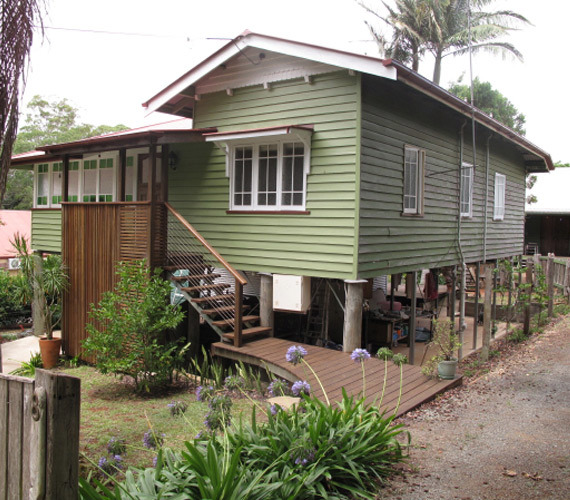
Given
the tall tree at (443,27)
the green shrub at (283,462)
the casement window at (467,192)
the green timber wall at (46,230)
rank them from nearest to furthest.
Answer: the green shrub at (283,462)
the casement window at (467,192)
the green timber wall at (46,230)
the tall tree at (443,27)

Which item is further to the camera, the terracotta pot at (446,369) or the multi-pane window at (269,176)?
the multi-pane window at (269,176)

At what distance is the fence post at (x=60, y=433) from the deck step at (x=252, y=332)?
6.11m

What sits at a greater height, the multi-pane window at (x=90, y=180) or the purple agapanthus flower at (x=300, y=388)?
the multi-pane window at (x=90, y=180)

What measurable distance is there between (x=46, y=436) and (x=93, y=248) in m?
8.34

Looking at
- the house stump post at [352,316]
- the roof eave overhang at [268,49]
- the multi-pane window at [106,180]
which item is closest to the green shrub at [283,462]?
the house stump post at [352,316]

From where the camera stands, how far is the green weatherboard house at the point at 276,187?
27.9 ft

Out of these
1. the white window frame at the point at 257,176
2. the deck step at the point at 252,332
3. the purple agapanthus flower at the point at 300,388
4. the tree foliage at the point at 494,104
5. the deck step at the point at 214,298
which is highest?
the tree foliage at the point at 494,104

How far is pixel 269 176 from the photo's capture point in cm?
956

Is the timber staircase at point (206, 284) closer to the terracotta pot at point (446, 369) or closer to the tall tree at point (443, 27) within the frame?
the terracotta pot at point (446, 369)

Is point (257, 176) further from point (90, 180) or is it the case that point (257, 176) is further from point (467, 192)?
point (467, 192)

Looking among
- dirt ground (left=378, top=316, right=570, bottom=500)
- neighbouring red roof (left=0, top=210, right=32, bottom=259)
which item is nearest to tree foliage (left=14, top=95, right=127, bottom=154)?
neighbouring red roof (left=0, top=210, right=32, bottom=259)

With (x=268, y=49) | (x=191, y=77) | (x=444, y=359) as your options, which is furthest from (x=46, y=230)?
(x=444, y=359)

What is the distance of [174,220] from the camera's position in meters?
9.86

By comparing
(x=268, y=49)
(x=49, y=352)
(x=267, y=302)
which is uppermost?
(x=268, y=49)
